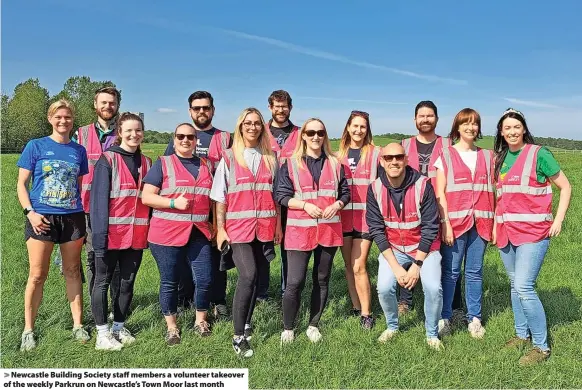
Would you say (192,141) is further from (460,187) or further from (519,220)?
(519,220)

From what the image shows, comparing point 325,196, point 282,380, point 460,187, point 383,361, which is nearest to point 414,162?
point 460,187

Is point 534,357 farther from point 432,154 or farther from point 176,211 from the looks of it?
point 176,211

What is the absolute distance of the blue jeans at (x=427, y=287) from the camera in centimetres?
500

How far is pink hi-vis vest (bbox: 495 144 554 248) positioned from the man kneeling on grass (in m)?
0.77

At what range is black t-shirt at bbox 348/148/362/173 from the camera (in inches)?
221

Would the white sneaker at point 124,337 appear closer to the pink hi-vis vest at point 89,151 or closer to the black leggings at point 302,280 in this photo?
the pink hi-vis vest at point 89,151

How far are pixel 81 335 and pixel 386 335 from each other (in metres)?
3.50

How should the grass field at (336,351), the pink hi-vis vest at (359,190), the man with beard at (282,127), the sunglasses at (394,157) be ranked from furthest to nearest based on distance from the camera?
the man with beard at (282,127), the pink hi-vis vest at (359,190), the sunglasses at (394,157), the grass field at (336,351)

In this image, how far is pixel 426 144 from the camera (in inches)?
228

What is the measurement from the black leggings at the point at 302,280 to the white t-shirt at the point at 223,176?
3.19 feet

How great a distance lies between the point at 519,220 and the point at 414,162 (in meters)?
1.40

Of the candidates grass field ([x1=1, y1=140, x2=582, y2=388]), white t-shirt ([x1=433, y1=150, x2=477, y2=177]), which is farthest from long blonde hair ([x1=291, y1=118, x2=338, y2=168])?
grass field ([x1=1, y1=140, x2=582, y2=388])
